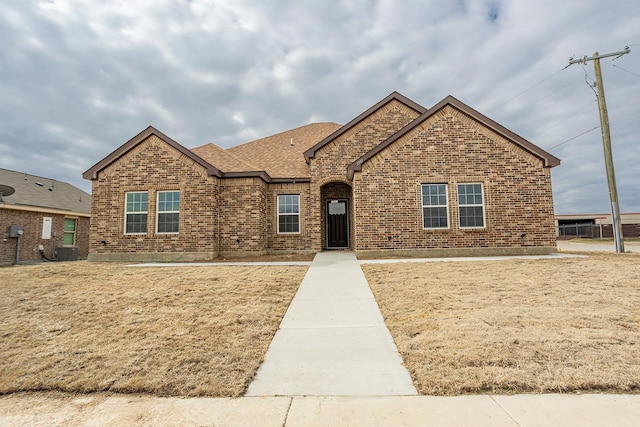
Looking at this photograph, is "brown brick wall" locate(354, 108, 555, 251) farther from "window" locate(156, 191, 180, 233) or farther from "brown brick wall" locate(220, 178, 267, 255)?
"window" locate(156, 191, 180, 233)

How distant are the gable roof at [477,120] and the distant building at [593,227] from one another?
76.9 ft

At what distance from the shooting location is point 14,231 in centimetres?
1741

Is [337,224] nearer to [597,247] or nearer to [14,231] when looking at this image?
[597,247]

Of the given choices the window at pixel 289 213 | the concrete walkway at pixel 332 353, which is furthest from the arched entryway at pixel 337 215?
the concrete walkway at pixel 332 353

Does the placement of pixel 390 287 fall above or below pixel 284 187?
below

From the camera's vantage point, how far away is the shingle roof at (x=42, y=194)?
731 inches

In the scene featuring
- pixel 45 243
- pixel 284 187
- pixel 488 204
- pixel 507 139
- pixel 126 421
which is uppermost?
pixel 507 139

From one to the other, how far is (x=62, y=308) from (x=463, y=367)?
6454 millimetres

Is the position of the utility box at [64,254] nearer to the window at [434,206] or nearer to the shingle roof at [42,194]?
the shingle roof at [42,194]

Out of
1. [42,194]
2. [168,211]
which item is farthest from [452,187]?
[42,194]

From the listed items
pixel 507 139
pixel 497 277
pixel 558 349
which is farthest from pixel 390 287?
pixel 507 139

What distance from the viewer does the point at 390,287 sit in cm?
723

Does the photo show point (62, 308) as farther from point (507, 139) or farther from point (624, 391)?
point (507, 139)

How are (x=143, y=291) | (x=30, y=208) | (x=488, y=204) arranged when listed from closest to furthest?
1. (x=143, y=291)
2. (x=488, y=204)
3. (x=30, y=208)
